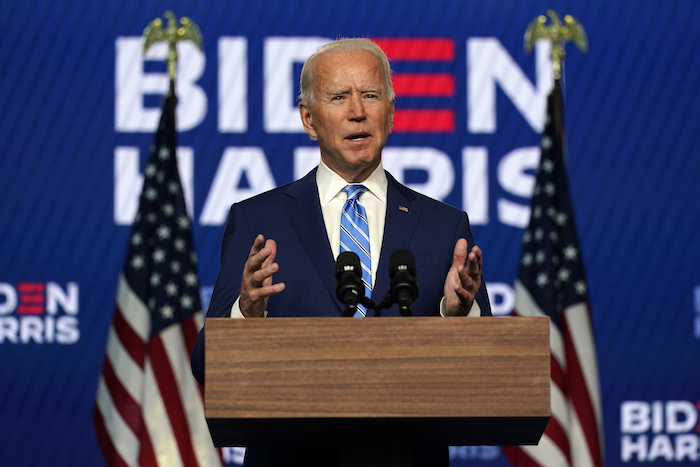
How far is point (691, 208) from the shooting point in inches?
185

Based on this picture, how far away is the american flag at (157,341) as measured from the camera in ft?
13.6

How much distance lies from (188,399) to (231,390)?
295cm

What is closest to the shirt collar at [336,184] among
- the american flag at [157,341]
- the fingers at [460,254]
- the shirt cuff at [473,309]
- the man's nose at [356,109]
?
the man's nose at [356,109]

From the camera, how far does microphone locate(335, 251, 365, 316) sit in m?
1.53

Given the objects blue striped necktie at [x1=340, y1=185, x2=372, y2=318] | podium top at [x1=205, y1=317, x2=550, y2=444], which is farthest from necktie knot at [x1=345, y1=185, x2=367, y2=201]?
podium top at [x1=205, y1=317, x2=550, y2=444]

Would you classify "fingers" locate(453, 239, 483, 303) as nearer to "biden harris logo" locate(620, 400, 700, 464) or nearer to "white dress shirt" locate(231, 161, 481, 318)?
"white dress shirt" locate(231, 161, 481, 318)

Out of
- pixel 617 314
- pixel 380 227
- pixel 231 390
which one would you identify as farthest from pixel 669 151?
pixel 231 390

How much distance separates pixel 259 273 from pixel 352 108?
0.64m

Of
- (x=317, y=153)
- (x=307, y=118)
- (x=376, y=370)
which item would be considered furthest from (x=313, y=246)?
(x=317, y=153)

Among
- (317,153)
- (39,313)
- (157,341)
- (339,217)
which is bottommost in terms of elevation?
(339,217)

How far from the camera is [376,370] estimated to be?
4.42 feet

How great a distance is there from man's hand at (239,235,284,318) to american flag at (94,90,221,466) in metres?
2.68

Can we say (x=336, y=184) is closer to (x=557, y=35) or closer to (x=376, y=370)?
(x=376, y=370)

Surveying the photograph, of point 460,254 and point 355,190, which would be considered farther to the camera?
point 355,190
